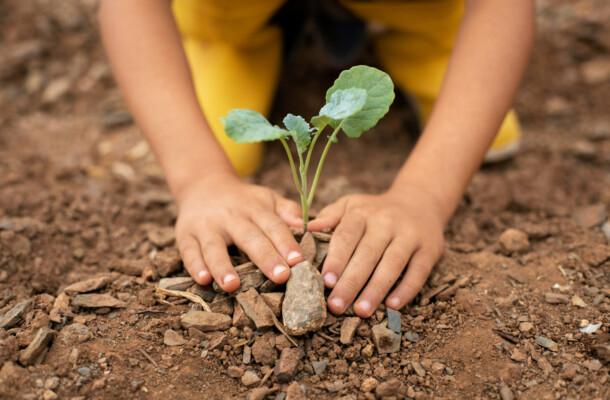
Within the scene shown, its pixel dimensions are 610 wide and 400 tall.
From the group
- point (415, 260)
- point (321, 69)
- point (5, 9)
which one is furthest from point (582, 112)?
point (5, 9)

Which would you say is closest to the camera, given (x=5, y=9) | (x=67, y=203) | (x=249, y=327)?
(x=249, y=327)

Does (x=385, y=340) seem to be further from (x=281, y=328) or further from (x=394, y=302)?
(x=281, y=328)

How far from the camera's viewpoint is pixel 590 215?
1761 millimetres

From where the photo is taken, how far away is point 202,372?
3.89 feet

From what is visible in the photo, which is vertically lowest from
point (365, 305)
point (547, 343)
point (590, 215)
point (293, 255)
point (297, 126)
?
point (590, 215)

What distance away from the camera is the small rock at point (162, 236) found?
64.2 inches

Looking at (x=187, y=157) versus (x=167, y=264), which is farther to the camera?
(x=187, y=157)

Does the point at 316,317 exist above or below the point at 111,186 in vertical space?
above

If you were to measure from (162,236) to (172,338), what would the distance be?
0.48m

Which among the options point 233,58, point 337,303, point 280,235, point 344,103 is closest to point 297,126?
point 344,103

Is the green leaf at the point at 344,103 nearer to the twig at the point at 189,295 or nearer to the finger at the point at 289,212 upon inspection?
the finger at the point at 289,212

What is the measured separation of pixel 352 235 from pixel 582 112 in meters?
1.79

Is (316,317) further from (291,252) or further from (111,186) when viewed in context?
(111,186)

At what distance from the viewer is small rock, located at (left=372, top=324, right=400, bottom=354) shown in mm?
1233
